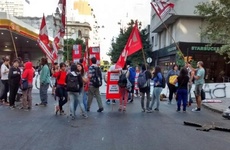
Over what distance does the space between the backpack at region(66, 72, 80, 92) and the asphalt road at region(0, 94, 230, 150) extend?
880 mm

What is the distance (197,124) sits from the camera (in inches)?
404

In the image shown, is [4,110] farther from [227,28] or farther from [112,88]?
[227,28]

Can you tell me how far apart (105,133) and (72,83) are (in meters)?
2.65

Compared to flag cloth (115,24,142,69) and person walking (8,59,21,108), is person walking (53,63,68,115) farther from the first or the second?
flag cloth (115,24,142,69)

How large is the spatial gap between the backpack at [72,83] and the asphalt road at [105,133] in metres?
0.88

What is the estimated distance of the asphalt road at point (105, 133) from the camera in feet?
24.2

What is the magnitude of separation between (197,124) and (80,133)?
3458 mm

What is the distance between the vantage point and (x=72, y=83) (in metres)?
10.8

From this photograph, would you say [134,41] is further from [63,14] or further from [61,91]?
[63,14]

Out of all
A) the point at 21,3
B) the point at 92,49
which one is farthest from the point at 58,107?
the point at 21,3

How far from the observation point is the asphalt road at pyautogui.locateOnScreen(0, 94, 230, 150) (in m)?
7.39

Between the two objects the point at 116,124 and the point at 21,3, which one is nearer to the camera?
the point at 116,124

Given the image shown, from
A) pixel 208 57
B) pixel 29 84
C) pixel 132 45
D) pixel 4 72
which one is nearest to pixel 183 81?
pixel 132 45

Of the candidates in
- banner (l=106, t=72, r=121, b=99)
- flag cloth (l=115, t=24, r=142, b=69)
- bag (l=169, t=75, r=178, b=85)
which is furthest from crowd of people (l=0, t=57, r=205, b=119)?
bag (l=169, t=75, r=178, b=85)
